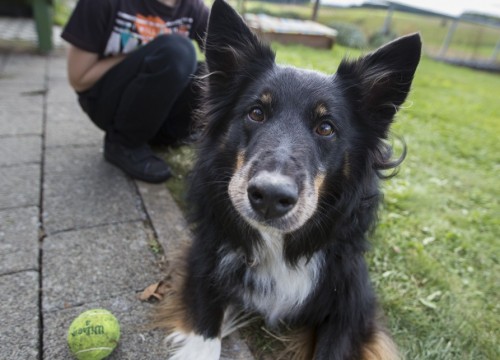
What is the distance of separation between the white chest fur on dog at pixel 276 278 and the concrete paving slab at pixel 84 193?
3.44 ft

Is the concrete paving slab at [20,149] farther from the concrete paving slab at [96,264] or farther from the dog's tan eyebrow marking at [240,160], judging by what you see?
the dog's tan eyebrow marking at [240,160]

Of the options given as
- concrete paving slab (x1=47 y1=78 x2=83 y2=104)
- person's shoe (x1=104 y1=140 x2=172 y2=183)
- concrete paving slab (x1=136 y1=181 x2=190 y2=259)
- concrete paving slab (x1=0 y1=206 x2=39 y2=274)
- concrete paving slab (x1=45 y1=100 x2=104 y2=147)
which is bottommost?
concrete paving slab (x1=47 y1=78 x2=83 y2=104)

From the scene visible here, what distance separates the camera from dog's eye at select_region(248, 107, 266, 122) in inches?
69.1

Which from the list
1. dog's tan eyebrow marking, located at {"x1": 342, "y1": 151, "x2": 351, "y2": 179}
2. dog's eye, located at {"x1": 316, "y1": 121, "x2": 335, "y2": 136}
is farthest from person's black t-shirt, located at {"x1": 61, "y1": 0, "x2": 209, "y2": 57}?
dog's tan eyebrow marking, located at {"x1": 342, "y1": 151, "x2": 351, "y2": 179}

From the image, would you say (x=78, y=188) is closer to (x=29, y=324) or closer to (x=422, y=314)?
(x=29, y=324)

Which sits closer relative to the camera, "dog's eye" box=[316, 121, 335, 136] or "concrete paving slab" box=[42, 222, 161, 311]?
"dog's eye" box=[316, 121, 335, 136]

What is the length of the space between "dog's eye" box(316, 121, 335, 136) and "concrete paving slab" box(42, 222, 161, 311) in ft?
3.92

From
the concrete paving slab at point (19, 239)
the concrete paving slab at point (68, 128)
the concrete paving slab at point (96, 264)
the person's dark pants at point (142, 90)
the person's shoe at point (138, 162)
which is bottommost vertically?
the concrete paving slab at point (68, 128)

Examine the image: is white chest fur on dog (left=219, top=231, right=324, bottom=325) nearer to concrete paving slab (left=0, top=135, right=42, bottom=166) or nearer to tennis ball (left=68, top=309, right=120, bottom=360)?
tennis ball (left=68, top=309, right=120, bottom=360)

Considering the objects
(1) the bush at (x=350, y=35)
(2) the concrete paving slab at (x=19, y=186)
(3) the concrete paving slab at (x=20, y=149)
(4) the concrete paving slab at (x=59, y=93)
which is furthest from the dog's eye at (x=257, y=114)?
(1) the bush at (x=350, y=35)

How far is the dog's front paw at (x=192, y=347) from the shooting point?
1740 millimetres

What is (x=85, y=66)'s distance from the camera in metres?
2.82

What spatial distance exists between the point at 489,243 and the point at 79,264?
2.84 m

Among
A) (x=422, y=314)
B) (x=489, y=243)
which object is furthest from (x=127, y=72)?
(x=489, y=243)
